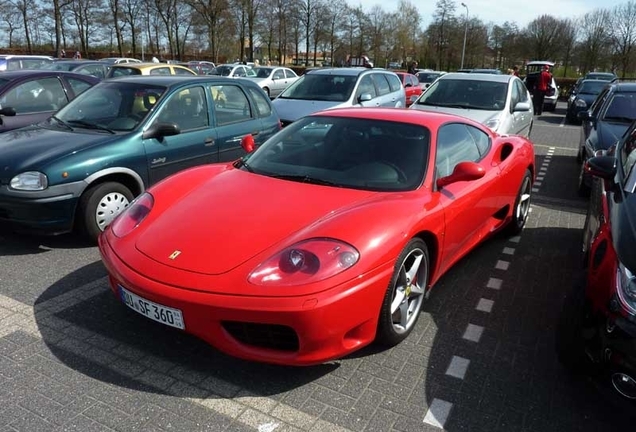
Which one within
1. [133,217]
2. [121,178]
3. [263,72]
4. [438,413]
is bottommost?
[438,413]

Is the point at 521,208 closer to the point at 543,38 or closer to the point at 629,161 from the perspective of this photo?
the point at 629,161

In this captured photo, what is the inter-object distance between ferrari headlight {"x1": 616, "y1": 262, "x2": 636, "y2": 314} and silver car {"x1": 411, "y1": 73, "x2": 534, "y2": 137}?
5.68 m

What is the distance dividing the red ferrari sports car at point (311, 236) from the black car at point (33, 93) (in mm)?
4271

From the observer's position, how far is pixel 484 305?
12.1 feet

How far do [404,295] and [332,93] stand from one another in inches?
280

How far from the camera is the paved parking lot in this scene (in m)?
2.43

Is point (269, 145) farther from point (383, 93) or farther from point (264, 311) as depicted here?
point (383, 93)

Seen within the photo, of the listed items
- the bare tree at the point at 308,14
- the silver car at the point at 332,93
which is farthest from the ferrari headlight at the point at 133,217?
the bare tree at the point at 308,14

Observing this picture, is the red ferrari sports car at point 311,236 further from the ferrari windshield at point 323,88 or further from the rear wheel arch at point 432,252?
the ferrari windshield at point 323,88

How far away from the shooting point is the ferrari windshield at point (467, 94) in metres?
8.29

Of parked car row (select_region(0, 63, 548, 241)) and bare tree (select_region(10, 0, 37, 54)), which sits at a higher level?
bare tree (select_region(10, 0, 37, 54))

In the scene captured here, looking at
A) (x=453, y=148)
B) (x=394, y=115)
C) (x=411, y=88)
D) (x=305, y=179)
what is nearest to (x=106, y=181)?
(x=305, y=179)

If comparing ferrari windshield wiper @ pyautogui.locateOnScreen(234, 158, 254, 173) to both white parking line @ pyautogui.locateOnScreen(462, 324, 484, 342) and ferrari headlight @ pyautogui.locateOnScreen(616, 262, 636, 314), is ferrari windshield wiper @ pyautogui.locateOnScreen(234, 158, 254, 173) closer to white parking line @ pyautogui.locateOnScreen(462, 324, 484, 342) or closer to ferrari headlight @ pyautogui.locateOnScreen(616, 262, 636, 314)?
white parking line @ pyautogui.locateOnScreen(462, 324, 484, 342)

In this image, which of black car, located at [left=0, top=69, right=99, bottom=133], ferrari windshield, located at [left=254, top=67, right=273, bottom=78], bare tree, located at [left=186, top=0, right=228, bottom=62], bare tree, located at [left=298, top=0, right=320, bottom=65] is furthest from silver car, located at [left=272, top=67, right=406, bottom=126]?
bare tree, located at [left=298, top=0, right=320, bottom=65]
